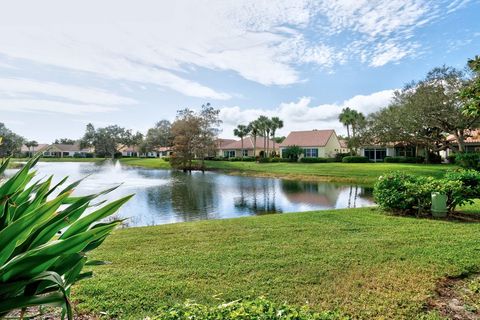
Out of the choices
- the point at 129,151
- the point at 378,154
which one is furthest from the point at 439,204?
the point at 129,151

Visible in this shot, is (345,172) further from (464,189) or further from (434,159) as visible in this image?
(464,189)

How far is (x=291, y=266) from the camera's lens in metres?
4.94

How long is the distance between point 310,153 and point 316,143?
1.78m

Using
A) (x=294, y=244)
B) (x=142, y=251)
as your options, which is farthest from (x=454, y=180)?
(x=142, y=251)

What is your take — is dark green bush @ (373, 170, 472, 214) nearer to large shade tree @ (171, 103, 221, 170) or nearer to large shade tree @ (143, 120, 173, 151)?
large shade tree @ (171, 103, 221, 170)

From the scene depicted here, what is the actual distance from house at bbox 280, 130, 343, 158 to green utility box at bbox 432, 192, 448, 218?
40315mm

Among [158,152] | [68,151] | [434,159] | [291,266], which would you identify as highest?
[68,151]

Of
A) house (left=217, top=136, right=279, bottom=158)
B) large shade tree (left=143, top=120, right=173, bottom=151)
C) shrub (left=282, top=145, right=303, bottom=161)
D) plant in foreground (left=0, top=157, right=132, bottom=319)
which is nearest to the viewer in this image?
plant in foreground (left=0, top=157, right=132, bottom=319)

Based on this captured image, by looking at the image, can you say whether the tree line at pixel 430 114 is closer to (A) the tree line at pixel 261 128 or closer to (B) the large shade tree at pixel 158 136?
(A) the tree line at pixel 261 128

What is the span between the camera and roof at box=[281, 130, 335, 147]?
162 ft

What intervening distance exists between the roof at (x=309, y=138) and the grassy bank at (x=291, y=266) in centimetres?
4215

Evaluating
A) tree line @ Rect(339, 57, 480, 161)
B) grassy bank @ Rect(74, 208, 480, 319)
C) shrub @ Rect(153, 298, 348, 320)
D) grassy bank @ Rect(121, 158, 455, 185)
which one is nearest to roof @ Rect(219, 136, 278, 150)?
grassy bank @ Rect(121, 158, 455, 185)

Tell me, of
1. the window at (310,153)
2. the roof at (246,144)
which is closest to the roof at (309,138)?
the window at (310,153)

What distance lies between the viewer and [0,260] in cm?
133
